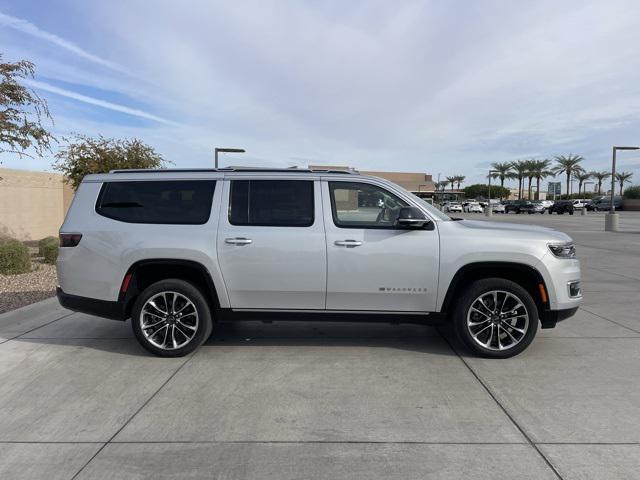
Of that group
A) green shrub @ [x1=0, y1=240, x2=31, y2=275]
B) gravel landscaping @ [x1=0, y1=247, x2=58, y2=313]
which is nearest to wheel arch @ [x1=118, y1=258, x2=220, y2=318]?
gravel landscaping @ [x1=0, y1=247, x2=58, y2=313]

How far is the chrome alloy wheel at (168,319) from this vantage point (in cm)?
540

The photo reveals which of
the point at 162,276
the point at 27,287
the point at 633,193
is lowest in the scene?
the point at 27,287

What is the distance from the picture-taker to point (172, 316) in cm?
541

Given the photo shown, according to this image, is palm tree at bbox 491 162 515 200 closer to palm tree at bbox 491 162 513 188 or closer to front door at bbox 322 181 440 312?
palm tree at bbox 491 162 513 188

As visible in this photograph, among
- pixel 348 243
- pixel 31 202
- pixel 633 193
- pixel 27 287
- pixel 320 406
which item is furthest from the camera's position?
pixel 633 193

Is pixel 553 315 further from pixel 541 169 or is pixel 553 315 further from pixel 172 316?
pixel 541 169

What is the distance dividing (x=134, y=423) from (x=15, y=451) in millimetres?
784

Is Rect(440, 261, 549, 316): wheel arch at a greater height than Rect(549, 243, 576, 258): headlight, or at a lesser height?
lesser

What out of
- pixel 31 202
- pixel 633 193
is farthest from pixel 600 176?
pixel 31 202

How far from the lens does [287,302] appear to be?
536 cm

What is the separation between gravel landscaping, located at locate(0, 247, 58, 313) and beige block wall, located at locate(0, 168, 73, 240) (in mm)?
5529

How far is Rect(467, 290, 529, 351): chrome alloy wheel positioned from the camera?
5.27 meters

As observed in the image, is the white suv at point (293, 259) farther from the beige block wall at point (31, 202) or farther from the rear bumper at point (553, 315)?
the beige block wall at point (31, 202)

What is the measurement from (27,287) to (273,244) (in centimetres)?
669
